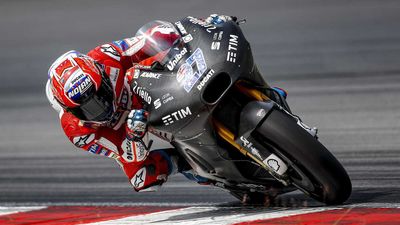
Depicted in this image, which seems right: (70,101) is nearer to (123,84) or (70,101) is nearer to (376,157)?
(123,84)

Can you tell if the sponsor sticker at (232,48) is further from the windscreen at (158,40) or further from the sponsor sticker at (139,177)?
the sponsor sticker at (139,177)

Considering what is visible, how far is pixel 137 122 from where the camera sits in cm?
456

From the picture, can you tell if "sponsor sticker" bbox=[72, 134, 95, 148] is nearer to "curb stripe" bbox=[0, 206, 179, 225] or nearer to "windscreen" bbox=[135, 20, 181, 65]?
"windscreen" bbox=[135, 20, 181, 65]

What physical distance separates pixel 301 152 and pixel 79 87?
4.21 ft

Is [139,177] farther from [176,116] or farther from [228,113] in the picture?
[228,113]

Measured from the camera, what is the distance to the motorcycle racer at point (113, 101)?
462cm

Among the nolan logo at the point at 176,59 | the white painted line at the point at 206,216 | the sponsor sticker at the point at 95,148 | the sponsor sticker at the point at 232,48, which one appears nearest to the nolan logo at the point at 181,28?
the nolan logo at the point at 176,59

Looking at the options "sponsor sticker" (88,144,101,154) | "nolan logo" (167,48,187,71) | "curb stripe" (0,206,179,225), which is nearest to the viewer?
"nolan logo" (167,48,187,71)

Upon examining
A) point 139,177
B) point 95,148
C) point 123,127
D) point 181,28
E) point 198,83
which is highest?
point 181,28

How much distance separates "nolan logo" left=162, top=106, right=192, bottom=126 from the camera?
4.49 metres

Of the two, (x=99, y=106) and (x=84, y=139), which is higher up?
(x=99, y=106)

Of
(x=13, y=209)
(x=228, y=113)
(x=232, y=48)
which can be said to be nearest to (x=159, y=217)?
(x=228, y=113)

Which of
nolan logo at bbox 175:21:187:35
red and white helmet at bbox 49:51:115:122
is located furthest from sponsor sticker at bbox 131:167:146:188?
nolan logo at bbox 175:21:187:35

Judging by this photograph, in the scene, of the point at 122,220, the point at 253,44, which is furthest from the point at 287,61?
the point at 122,220
